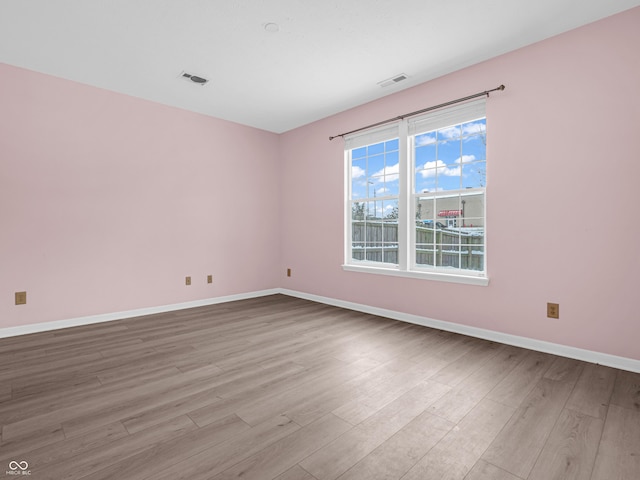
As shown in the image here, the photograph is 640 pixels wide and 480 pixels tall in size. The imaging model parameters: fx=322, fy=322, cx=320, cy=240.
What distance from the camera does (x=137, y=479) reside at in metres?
1.33

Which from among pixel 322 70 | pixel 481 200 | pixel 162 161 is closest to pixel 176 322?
pixel 162 161

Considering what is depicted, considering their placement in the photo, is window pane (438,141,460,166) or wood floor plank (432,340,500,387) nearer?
wood floor plank (432,340,500,387)

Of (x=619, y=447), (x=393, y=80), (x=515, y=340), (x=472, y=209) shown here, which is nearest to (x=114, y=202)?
(x=393, y=80)

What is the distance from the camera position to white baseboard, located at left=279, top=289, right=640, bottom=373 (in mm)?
2420

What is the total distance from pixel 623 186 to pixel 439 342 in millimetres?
1875

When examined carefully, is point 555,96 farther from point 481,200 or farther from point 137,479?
point 137,479

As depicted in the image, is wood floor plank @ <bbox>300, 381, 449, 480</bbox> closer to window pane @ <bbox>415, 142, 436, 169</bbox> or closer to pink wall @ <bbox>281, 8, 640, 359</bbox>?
pink wall @ <bbox>281, 8, 640, 359</bbox>

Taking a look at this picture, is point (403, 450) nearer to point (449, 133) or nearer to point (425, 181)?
point (425, 181)

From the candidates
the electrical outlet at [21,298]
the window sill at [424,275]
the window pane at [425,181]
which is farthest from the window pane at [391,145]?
the electrical outlet at [21,298]

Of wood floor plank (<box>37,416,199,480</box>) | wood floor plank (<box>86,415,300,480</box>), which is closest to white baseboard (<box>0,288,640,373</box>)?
wood floor plank (<box>86,415,300,480</box>)

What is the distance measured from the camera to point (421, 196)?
3.66m

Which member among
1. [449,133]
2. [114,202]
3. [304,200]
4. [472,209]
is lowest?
[472,209]

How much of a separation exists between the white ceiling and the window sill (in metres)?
1.87

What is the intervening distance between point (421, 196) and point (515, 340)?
1.70 metres
